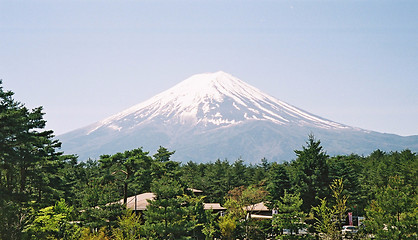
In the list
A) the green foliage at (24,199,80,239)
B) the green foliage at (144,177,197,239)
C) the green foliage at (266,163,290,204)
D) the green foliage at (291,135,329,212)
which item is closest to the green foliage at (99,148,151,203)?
the green foliage at (144,177,197,239)

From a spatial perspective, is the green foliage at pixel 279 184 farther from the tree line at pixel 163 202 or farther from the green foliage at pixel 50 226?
the green foliage at pixel 50 226

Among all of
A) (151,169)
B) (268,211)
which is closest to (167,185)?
(151,169)

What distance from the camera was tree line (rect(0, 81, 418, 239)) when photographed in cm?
2502

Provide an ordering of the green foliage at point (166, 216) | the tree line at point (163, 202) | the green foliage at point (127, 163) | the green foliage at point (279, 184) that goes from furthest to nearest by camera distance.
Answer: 1. the green foliage at point (127, 163)
2. the green foliage at point (279, 184)
3. the green foliage at point (166, 216)
4. the tree line at point (163, 202)

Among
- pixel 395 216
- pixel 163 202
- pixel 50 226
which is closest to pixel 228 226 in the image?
pixel 163 202

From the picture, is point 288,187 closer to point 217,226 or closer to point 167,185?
point 217,226

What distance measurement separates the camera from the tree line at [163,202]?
82.1ft

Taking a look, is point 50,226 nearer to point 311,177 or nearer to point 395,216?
point 395,216

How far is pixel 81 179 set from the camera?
67250 mm

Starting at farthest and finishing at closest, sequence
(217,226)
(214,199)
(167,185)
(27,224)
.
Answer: (214,199) → (217,226) → (167,185) → (27,224)

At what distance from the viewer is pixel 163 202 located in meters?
30.8

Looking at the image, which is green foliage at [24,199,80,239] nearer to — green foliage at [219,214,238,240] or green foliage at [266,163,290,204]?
green foliage at [219,214,238,240]

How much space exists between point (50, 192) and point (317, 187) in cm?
2355

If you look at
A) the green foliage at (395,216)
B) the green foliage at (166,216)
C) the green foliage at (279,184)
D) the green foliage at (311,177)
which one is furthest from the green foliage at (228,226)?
the green foliage at (395,216)
